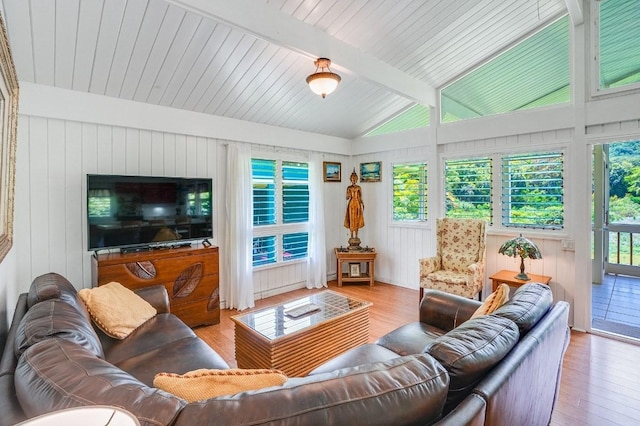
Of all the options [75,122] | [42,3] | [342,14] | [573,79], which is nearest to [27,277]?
[75,122]

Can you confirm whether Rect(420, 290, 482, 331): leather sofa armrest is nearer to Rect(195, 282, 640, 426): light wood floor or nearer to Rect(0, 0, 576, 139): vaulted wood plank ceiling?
Rect(195, 282, 640, 426): light wood floor

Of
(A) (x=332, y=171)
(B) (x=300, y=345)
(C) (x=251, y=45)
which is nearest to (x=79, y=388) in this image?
(B) (x=300, y=345)

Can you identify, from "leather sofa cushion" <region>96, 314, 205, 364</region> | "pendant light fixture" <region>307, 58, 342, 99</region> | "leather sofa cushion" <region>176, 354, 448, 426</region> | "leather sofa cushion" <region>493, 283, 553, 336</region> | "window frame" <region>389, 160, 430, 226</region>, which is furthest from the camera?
"window frame" <region>389, 160, 430, 226</region>

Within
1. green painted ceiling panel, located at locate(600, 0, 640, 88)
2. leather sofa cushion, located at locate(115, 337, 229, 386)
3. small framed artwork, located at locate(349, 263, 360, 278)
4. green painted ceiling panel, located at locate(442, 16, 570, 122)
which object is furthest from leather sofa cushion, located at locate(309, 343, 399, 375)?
green painted ceiling panel, located at locate(600, 0, 640, 88)

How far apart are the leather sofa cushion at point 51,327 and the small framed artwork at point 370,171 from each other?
446 centimetres

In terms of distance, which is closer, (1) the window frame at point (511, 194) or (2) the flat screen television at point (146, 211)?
(2) the flat screen television at point (146, 211)

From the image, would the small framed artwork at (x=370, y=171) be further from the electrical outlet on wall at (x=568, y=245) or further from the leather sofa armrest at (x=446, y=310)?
the leather sofa armrest at (x=446, y=310)

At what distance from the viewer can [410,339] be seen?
7.16ft

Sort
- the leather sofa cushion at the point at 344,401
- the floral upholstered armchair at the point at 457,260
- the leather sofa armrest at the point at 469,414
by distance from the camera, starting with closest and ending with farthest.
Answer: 1. the leather sofa cushion at the point at 344,401
2. the leather sofa armrest at the point at 469,414
3. the floral upholstered armchair at the point at 457,260

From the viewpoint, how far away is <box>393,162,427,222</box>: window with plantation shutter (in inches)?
189

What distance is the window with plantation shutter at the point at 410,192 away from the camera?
15.8ft

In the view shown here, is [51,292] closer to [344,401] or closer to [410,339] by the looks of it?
[344,401]

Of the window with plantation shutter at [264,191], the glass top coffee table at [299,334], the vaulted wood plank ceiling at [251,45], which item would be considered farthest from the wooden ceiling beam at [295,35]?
the glass top coffee table at [299,334]

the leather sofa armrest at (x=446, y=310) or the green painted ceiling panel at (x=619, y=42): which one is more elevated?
the green painted ceiling panel at (x=619, y=42)
